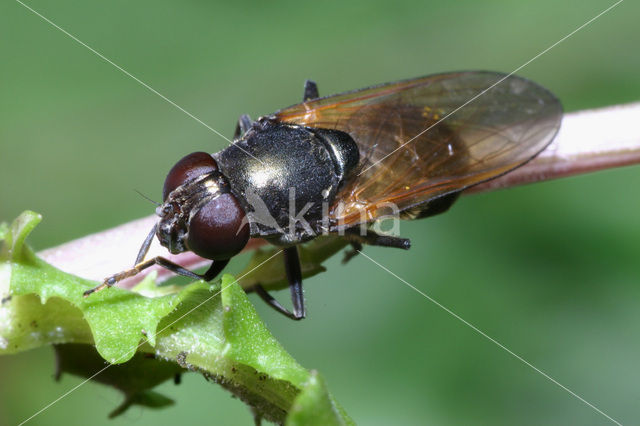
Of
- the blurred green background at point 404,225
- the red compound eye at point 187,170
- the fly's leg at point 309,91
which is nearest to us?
the red compound eye at point 187,170

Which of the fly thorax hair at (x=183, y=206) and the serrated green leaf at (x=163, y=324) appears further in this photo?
the fly thorax hair at (x=183, y=206)

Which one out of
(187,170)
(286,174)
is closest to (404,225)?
(286,174)

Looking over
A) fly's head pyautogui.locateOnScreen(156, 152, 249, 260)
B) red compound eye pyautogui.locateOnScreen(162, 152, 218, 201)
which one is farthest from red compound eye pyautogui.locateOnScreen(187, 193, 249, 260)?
red compound eye pyautogui.locateOnScreen(162, 152, 218, 201)

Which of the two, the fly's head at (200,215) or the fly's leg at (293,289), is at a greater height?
the fly's head at (200,215)

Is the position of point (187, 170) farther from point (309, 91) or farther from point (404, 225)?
point (404, 225)
